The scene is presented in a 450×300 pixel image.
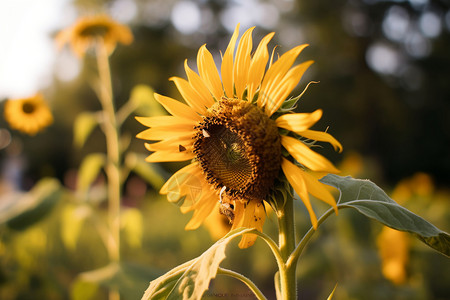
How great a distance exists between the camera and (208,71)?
1008 millimetres

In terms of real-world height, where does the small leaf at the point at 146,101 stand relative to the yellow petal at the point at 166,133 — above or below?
below

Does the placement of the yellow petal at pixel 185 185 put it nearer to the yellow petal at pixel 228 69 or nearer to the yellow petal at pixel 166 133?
the yellow petal at pixel 166 133

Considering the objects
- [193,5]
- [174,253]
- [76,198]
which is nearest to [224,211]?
[76,198]

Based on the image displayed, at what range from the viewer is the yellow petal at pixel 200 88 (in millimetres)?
1006

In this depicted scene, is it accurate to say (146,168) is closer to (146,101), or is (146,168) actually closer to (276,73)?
(146,101)

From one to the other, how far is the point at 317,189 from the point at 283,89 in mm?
220

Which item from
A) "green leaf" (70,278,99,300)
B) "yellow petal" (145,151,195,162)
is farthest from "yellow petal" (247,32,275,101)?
"green leaf" (70,278,99,300)

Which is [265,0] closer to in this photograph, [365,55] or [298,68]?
[365,55]

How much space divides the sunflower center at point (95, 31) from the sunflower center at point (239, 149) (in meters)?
1.92

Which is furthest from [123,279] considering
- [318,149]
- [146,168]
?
[318,149]

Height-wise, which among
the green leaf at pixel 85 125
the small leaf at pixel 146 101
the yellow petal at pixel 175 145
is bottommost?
the green leaf at pixel 85 125

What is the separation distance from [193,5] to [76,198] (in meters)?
20.9

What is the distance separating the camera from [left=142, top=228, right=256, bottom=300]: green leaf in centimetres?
81

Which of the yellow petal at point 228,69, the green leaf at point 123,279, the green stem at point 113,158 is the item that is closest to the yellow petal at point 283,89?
the yellow petal at point 228,69
